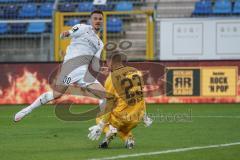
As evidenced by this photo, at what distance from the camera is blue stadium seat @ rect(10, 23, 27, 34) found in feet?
82.1

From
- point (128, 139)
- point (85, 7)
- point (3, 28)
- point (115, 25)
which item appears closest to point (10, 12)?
point (3, 28)

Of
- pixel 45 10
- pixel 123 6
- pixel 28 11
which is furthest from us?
pixel 45 10

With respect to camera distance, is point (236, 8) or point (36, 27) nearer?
point (236, 8)

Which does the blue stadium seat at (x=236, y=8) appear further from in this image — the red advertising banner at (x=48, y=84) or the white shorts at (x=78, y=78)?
the white shorts at (x=78, y=78)

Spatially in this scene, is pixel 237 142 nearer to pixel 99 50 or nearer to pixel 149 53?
pixel 99 50

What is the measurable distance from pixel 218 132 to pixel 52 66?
1014cm

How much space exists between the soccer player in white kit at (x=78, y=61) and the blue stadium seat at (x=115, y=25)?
11.1m

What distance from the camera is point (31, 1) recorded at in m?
27.5

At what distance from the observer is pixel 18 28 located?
2517 cm

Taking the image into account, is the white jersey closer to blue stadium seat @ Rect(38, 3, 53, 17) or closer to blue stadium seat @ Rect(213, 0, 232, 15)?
blue stadium seat @ Rect(213, 0, 232, 15)

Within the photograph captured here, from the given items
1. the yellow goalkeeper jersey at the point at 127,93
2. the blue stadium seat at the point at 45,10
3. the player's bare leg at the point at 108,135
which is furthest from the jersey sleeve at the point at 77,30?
the blue stadium seat at the point at 45,10

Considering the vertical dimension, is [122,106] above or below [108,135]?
above

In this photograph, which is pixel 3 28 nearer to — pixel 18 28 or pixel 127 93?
pixel 18 28

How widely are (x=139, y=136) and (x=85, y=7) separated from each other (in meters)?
14.1
